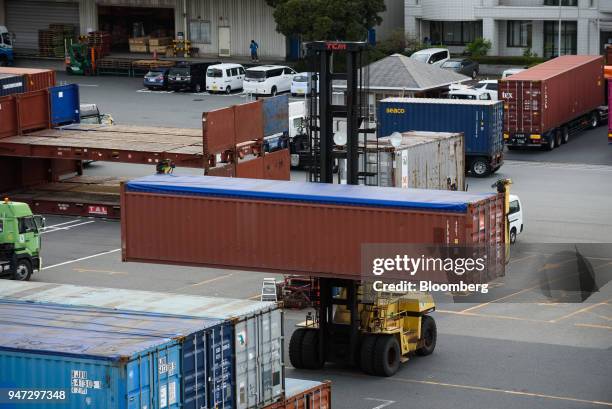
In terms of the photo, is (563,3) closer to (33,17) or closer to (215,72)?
(215,72)

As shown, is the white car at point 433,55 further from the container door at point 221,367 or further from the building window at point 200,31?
the container door at point 221,367

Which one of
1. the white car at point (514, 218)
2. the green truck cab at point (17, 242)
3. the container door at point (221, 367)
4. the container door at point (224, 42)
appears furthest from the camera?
the container door at point (224, 42)

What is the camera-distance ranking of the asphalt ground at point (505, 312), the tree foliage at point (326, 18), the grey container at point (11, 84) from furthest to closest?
the tree foliage at point (326, 18) < the grey container at point (11, 84) < the asphalt ground at point (505, 312)

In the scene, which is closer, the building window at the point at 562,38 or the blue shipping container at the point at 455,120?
the blue shipping container at the point at 455,120

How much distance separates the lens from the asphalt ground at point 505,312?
3278cm

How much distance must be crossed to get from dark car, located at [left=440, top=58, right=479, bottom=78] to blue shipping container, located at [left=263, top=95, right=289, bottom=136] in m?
29.2

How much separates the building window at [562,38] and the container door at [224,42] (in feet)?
65.4

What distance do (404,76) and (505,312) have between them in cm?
2879

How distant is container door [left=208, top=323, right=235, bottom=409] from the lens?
25859 millimetres

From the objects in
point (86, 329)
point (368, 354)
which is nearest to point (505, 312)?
point (368, 354)

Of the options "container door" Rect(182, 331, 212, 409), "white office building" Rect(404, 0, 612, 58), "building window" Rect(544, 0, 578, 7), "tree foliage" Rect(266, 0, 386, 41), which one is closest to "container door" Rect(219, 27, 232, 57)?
"tree foliage" Rect(266, 0, 386, 41)

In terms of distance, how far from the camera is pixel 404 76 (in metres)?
67.4

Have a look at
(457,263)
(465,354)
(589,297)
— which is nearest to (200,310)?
(457,263)

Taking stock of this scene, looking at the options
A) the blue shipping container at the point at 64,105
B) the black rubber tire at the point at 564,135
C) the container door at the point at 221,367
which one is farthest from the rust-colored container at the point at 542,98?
the container door at the point at 221,367
